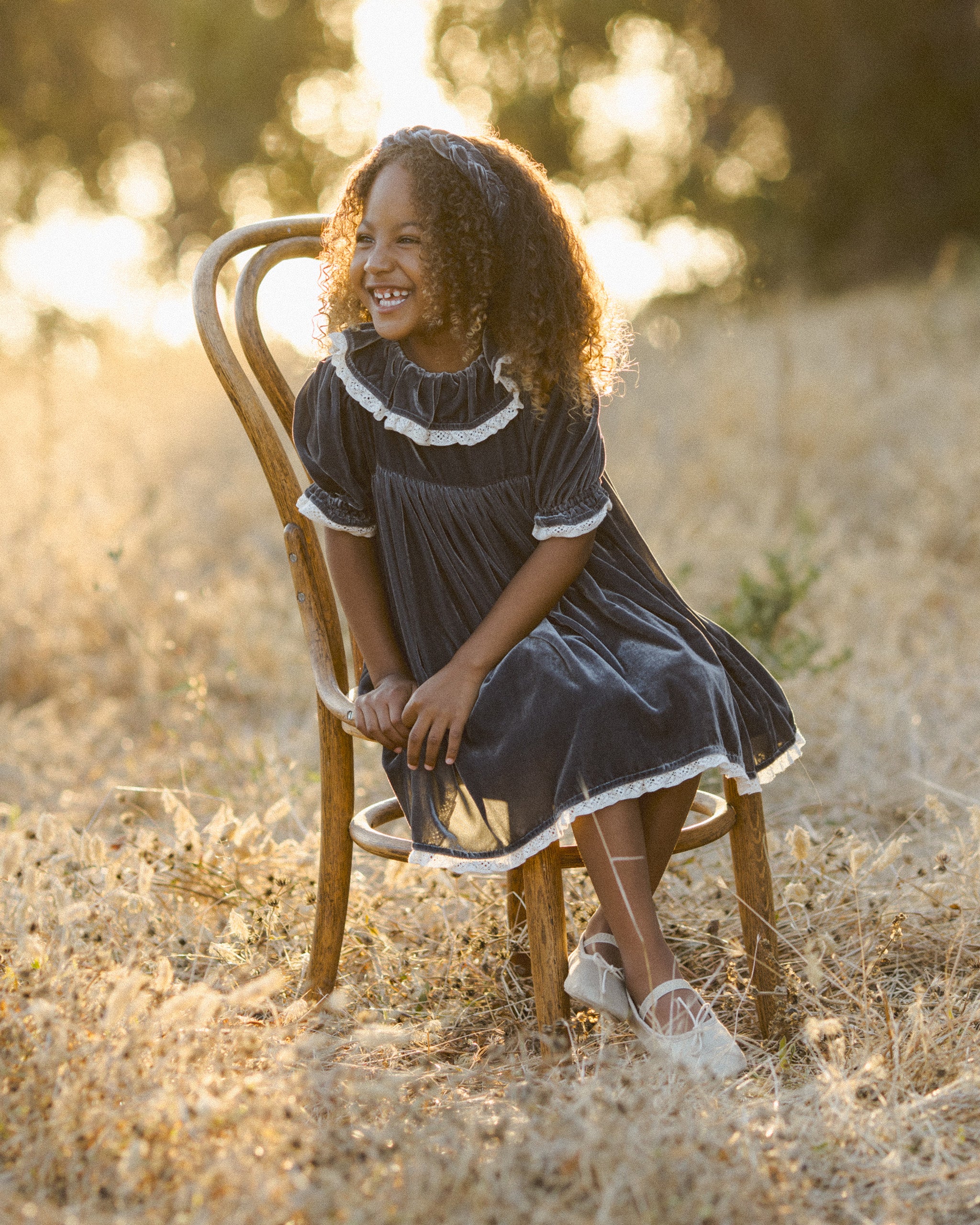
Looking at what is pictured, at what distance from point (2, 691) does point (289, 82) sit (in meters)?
9.17

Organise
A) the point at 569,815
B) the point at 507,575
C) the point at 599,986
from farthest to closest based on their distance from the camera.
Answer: the point at 507,575
the point at 599,986
the point at 569,815

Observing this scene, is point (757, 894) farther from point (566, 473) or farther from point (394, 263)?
point (394, 263)

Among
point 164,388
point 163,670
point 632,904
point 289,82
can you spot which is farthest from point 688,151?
point 632,904

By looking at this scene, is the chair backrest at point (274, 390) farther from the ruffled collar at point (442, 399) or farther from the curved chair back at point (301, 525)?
the ruffled collar at point (442, 399)

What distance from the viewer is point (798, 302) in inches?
377

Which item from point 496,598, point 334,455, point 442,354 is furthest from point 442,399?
point 496,598

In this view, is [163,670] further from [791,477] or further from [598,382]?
[791,477]

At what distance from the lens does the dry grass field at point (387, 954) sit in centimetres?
134

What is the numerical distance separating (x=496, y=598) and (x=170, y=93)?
36.8ft

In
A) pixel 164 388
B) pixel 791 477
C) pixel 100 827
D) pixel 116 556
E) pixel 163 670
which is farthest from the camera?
pixel 164 388

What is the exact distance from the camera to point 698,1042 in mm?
1568

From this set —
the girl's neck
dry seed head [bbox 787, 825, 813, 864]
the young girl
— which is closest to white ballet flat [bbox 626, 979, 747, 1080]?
the young girl

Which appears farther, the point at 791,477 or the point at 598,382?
the point at 791,477

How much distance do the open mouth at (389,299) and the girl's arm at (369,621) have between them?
35 centimetres
